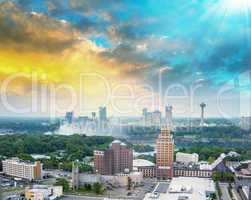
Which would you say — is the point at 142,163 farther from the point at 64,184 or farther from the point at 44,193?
the point at 44,193

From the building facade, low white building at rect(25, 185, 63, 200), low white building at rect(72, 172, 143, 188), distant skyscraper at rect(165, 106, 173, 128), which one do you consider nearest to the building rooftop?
the building facade

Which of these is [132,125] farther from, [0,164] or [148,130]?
[0,164]

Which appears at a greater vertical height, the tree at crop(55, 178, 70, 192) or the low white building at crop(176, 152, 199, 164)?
the low white building at crop(176, 152, 199, 164)

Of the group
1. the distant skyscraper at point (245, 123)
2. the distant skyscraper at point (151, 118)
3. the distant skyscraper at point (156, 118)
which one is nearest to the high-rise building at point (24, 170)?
the distant skyscraper at point (151, 118)

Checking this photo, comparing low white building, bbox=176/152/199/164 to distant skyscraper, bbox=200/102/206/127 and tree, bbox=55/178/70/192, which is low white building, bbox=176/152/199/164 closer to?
distant skyscraper, bbox=200/102/206/127

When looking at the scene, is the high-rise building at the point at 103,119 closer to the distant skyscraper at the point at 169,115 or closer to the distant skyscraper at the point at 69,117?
the distant skyscraper at the point at 69,117
